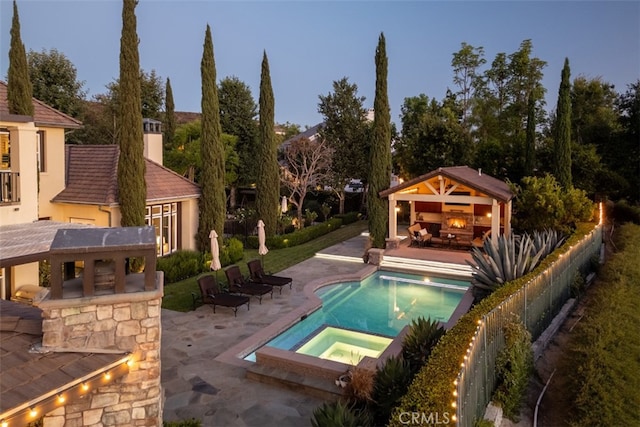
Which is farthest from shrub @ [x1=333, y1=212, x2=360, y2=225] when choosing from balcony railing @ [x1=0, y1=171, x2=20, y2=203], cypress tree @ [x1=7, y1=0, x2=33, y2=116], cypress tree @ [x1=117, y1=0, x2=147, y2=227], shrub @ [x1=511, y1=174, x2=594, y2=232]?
balcony railing @ [x1=0, y1=171, x2=20, y2=203]

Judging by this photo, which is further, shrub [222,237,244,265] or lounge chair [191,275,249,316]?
shrub [222,237,244,265]

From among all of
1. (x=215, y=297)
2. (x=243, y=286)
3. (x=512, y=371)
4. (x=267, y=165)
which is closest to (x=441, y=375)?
(x=512, y=371)

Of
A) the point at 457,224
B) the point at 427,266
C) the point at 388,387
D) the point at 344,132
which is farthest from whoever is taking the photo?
the point at 344,132

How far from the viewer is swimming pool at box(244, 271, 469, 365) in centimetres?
1142

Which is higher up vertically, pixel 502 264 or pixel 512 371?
pixel 502 264

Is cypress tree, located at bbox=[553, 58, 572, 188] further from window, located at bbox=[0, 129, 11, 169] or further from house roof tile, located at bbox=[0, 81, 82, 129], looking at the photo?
window, located at bbox=[0, 129, 11, 169]

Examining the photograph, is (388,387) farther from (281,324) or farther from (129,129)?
(129,129)

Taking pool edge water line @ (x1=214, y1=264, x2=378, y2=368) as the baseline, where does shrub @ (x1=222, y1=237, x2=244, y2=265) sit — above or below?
above

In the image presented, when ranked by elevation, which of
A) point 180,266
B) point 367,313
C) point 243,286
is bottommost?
point 367,313

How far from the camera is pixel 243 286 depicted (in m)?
14.1

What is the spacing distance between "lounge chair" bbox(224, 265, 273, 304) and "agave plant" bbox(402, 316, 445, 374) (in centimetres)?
587

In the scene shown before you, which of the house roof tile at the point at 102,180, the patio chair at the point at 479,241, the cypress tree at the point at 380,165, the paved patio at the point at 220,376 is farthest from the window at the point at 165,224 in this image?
the patio chair at the point at 479,241

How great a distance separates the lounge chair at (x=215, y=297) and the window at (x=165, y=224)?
663 centimetres

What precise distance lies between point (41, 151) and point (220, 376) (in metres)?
12.6
